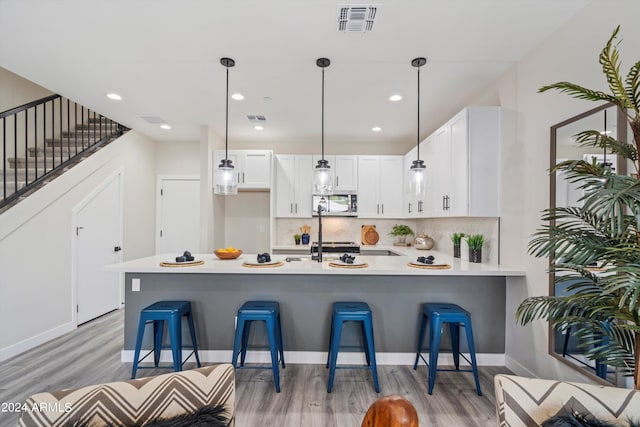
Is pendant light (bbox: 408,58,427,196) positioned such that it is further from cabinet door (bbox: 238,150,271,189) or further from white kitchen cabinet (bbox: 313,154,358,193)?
cabinet door (bbox: 238,150,271,189)

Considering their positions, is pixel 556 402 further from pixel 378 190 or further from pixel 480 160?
pixel 378 190

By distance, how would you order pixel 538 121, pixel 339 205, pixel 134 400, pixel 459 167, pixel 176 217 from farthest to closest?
1. pixel 176 217
2. pixel 339 205
3. pixel 459 167
4. pixel 538 121
5. pixel 134 400

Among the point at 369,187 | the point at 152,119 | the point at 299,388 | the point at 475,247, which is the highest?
the point at 152,119

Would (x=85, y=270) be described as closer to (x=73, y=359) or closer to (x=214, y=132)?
(x=73, y=359)

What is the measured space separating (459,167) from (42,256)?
464 cm

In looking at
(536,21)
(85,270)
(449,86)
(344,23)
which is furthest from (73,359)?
(536,21)

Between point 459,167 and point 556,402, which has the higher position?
point 459,167

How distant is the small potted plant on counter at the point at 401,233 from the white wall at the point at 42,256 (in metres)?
4.44

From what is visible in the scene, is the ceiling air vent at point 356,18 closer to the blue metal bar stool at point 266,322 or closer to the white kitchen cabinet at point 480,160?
the white kitchen cabinet at point 480,160

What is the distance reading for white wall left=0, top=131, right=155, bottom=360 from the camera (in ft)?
9.90

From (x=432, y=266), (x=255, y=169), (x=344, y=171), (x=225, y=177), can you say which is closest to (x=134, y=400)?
(x=225, y=177)

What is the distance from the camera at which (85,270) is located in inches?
155

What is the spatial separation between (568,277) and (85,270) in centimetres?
500

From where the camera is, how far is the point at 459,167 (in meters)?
3.10
